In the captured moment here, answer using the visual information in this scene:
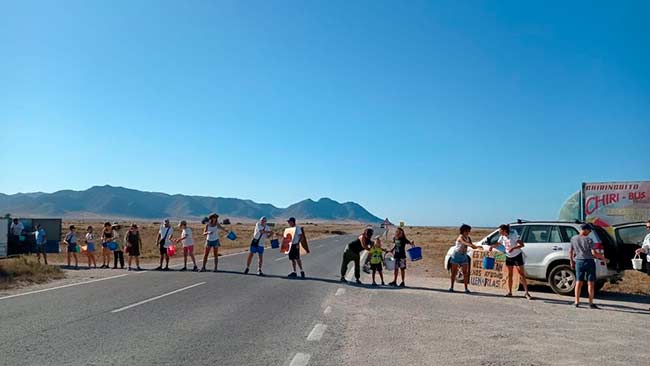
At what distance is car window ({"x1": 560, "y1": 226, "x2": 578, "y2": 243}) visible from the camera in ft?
43.9

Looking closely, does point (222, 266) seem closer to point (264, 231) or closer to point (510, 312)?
point (264, 231)

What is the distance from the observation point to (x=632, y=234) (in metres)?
15.0

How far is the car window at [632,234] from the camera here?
14877mm

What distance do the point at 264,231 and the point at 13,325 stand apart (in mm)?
8767

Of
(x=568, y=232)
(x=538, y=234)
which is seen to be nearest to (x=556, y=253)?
(x=568, y=232)

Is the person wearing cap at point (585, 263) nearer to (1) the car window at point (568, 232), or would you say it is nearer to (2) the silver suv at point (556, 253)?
(2) the silver suv at point (556, 253)

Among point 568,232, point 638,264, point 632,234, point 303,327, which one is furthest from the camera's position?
point 632,234

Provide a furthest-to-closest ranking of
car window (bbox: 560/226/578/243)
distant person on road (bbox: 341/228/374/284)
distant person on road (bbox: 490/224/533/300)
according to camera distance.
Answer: distant person on road (bbox: 341/228/374/284) < car window (bbox: 560/226/578/243) < distant person on road (bbox: 490/224/533/300)

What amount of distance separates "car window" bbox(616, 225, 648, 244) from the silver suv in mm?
1743

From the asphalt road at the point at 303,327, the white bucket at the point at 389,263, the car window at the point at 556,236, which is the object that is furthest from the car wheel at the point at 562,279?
the white bucket at the point at 389,263

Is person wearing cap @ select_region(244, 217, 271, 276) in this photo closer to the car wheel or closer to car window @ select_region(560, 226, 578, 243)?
the car wheel

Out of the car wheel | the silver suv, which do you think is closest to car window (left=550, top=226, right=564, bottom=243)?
the silver suv

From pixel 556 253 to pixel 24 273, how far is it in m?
14.6

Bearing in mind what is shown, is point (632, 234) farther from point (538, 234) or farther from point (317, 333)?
point (317, 333)
